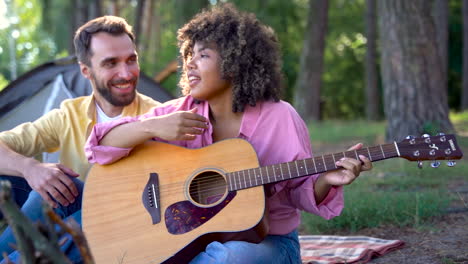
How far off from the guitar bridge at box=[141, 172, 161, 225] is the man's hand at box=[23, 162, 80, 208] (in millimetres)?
522

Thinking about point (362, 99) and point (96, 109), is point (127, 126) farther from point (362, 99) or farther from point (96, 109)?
point (362, 99)

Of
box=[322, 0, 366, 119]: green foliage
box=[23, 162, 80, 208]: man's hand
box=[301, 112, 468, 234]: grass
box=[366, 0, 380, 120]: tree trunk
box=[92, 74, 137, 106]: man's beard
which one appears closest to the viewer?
box=[23, 162, 80, 208]: man's hand

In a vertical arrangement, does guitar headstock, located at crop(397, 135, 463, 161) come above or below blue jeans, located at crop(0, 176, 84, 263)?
above

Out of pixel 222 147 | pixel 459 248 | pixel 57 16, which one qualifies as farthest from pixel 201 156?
pixel 57 16

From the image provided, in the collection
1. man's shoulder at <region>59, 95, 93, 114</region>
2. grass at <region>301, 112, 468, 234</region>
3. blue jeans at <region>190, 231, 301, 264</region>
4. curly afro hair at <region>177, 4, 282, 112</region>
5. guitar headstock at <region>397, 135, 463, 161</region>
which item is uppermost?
curly afro hair at <region>177, 4, 282, 112</region>

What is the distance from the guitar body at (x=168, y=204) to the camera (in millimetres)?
2699

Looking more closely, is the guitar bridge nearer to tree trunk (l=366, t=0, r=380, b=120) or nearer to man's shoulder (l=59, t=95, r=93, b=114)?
man's shoulder (l=59, t=95, r=93, b=114)

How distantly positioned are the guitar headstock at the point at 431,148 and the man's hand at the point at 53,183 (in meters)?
1.81

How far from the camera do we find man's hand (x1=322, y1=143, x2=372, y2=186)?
2555 mm

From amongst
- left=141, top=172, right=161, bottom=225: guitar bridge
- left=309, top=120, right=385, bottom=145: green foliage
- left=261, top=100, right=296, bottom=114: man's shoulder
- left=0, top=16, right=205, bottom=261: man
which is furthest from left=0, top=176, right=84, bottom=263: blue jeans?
left=309, top=120, right=385, bottom=145: green foliage

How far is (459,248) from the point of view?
345 centimetres

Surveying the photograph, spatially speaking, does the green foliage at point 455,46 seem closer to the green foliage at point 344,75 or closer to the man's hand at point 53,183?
the green foliage at point 344,75

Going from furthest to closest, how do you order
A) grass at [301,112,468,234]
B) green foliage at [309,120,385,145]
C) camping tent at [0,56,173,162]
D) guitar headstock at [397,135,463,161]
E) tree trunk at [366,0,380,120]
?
1. tree trunk at [366,0,380,120]
2. green foliage at [309,120,385,145]
3. camping tent at [0,56,173,162]
4. grass at [301,112,468,234]
5. guitar headstock at [397,135,463,161]

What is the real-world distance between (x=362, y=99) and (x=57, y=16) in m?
14.8
